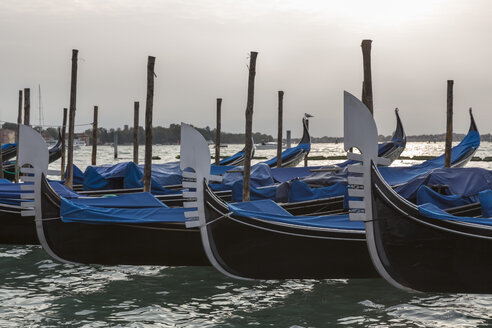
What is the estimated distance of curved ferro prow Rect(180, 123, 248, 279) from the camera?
8062 mm

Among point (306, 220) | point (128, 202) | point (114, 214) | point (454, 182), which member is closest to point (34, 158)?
point (114, 214)

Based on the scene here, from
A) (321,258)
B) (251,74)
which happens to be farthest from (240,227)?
(251,74)

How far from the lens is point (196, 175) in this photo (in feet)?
26.9

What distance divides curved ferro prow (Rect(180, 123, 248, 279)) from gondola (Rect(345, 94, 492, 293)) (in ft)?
5.94

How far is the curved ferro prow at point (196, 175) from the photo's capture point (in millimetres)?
8062

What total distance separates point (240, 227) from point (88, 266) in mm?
2823

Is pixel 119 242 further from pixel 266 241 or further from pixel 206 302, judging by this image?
pixel 266 241

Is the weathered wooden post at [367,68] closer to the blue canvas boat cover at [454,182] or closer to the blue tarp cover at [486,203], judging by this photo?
the blue canvas boat cover at [454,182]

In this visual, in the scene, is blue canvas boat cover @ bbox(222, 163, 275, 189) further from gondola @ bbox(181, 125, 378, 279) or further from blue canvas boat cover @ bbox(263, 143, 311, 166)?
blue canvas boat cover @ bbox(263, 143, 311, 166)

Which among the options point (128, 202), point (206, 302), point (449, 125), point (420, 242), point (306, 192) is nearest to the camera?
point (420, 242)

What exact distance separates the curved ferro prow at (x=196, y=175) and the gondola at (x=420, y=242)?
1.81 metres

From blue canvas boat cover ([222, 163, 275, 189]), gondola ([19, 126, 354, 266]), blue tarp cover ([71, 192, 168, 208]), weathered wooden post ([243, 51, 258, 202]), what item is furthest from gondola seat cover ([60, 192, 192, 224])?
blue canvas boat cover ([222, 163, 275, 189])

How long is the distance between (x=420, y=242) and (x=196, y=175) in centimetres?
270

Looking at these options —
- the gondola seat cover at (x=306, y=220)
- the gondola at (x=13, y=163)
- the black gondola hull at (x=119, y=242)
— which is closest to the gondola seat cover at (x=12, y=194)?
the black gondola hull at (x=119, y=242)
